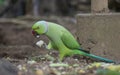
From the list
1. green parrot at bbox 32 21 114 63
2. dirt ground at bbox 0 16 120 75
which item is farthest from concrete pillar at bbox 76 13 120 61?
green parrot at bbox 32 21 114 63

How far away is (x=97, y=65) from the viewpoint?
3846mm

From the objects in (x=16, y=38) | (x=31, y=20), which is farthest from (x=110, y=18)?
(x=31, y=20)

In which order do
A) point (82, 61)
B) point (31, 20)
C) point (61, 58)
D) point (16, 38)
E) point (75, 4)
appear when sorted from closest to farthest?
point (61, 58)
point (82, 61)
point (16, 38)
point (31, 20)
point (75, 4)

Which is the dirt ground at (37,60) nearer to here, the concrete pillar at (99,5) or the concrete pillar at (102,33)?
the concrete pillar at (102,33)

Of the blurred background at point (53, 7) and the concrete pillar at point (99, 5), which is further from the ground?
the concrete pillar at point (99, 5)

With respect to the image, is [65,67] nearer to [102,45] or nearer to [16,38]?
[102,45]

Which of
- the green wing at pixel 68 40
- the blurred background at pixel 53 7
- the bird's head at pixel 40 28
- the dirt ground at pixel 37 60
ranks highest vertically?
the bird's head at pixel 40 28

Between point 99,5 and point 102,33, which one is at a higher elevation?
point 99,5

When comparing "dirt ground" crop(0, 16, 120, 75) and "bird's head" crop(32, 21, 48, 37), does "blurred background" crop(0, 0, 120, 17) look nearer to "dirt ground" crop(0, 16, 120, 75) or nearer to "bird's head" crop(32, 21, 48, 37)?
"dirt ground" crop(0, 16, 120, 75)

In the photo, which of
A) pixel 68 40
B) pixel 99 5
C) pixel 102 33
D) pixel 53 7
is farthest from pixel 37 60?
pixel 53 7

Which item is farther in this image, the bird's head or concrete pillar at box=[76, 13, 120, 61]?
concrete pillar at box=[76, 13, 120, 61]

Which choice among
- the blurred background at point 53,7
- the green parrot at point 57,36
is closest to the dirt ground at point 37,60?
the green parrot at point 57,36

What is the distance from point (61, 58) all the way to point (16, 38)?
5.77 meters

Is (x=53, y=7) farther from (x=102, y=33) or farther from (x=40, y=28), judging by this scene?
(x=40, y=28)
